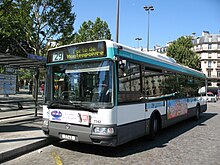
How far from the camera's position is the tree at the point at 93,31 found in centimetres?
3675

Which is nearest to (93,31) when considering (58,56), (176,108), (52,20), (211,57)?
(52,20)

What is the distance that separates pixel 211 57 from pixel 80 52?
288 feet

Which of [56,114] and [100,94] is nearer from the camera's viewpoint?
[100,94]

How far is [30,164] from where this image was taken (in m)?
5.24

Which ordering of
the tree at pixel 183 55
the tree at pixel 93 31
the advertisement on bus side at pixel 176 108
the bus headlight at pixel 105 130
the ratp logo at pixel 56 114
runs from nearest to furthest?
the bus headlight at pixel 105 130
the ratp logo at pixel 56 114
the advertisement on bus side at pixel 176 108
the tree at pixel 93 31
the tree at pixel 183 55

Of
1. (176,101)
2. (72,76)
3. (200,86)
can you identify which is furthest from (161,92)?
(200,86)

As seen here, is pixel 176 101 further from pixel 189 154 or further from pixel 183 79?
pixel 189 154

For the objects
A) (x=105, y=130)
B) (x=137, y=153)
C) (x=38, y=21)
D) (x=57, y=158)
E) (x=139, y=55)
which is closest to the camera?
(x=105, y=130)

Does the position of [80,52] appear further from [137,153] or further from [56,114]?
[137,153]

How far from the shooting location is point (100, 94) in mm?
5691

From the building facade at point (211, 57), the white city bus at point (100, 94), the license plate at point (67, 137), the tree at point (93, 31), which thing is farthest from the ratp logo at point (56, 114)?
the building facade at point (211, 57)

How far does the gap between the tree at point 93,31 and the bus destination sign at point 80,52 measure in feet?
99.7

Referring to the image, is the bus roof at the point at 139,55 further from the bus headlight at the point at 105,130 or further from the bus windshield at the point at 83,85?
the bus headlight at the point at 105,130

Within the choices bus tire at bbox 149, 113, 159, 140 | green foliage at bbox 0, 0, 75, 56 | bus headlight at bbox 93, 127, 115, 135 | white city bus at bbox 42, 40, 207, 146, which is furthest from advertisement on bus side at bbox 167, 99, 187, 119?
green foliage at bbox 0, 0, 75, 56
